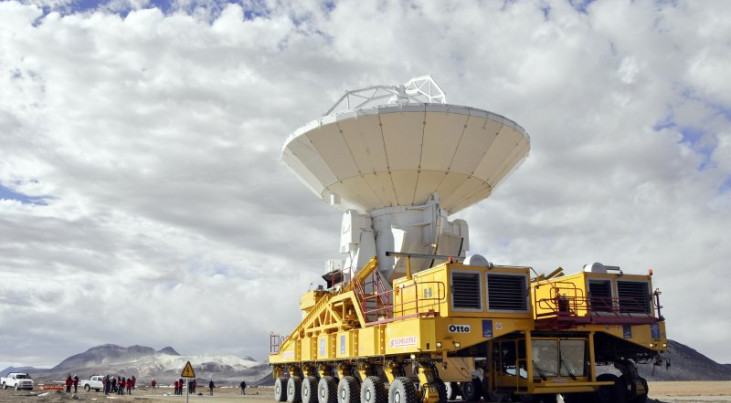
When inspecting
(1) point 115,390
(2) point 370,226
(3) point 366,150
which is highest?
(3) point 366,150

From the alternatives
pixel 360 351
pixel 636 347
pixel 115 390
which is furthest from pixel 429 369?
pixel 115 390

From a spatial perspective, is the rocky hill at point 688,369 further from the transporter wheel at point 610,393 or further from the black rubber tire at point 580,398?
the transporter wheel at point 610,393

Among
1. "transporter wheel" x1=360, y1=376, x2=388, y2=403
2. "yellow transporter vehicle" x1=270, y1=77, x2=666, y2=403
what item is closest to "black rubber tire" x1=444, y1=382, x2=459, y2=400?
"yellow transporter vehicle" x1=270, y1=77, x2=666, y2=403

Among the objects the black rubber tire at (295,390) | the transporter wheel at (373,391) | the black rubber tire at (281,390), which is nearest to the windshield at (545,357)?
the transporter wheel at (373,391)

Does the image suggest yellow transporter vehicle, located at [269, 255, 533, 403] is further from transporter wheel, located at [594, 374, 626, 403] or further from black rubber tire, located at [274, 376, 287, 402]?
black rubber tire, located at [274, 376, 287, 402]

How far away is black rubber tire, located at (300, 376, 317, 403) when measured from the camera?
91.1 ft

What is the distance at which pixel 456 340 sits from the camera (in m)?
19.3

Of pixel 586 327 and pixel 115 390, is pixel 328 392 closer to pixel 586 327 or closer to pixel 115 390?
pixel 586 327

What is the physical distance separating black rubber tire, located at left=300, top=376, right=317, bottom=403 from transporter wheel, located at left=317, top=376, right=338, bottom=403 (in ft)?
4.01

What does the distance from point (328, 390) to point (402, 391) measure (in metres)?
6.92

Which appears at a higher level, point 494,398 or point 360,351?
point 360,351

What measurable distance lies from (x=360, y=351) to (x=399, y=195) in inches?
265

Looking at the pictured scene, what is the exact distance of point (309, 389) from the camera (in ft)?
91.3

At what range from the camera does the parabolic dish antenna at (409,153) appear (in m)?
25.9
